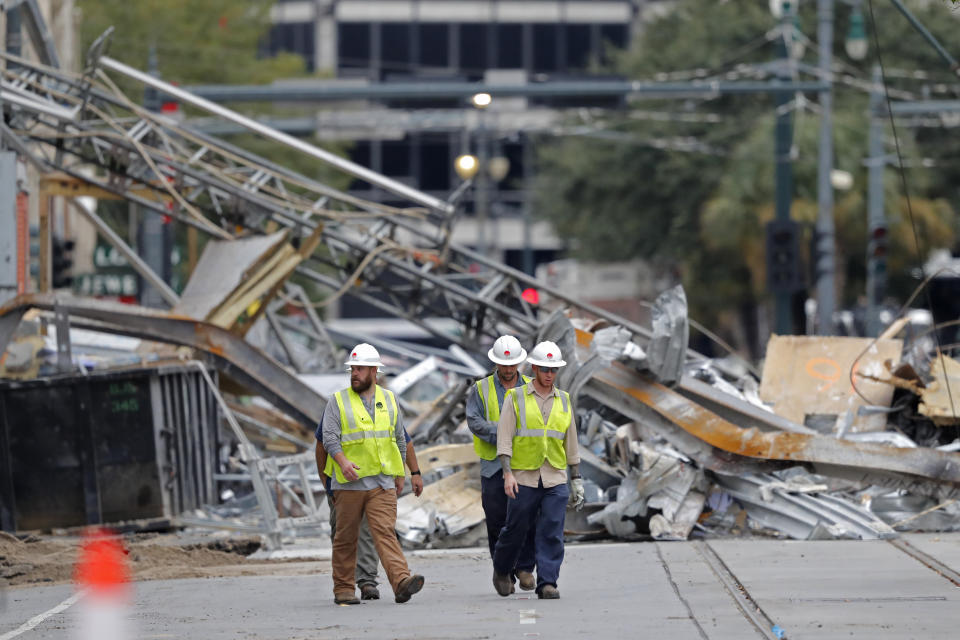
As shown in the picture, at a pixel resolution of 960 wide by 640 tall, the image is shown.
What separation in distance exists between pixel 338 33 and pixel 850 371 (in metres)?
58.1

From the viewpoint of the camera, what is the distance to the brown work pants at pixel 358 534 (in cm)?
1127

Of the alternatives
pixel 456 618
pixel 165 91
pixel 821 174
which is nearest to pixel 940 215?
pixel 821 174

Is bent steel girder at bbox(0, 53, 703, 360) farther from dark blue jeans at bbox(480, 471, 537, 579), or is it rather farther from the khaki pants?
the khaki pants

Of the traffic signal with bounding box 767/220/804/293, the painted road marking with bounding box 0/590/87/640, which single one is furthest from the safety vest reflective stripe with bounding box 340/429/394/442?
the traffic signal with bounding box 767/220/804/293

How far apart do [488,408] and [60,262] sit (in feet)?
59.5

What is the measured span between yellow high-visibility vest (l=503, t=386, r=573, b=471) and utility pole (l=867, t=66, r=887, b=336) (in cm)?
2023

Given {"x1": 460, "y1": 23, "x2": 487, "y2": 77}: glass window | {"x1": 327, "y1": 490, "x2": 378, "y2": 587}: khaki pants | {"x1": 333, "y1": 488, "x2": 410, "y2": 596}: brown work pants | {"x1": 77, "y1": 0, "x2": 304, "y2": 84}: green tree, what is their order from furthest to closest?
{"x1": 460, "y1": 23, "x2": 487, "y2": 77}: glass window
{"x1": 77, "y1": 0, "x2": 304, "y2": 84}: green tree
{"x1": 327, "y1": 490, "x2": 378, "y2": 587}: khaki pants
{"x1": 333, "y1": 488, "x2": 410, "y2": 596}: brown work pants

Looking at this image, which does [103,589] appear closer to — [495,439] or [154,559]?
[495,439]

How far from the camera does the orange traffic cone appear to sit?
635cm

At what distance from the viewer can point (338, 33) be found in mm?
74500

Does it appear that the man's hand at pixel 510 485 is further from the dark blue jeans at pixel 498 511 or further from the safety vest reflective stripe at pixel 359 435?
the safety vest reflective stripe at pixel 359 435

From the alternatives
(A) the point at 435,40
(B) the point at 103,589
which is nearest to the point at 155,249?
(B) the point at 103,589

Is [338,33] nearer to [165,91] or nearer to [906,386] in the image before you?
[165,91]

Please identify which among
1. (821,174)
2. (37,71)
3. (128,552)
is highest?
(37,71)
